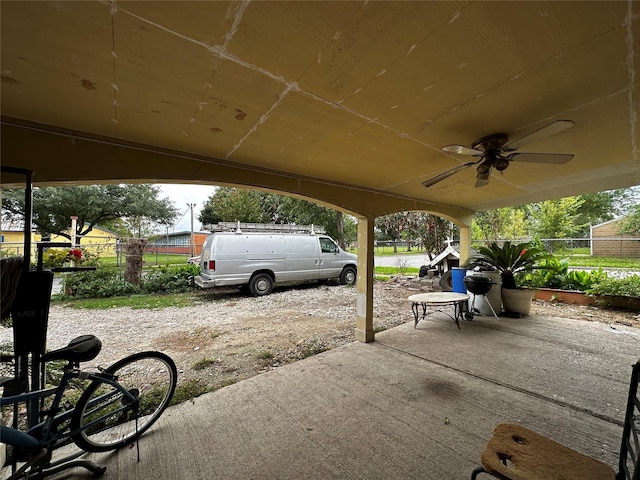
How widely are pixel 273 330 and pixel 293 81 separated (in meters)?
4.12

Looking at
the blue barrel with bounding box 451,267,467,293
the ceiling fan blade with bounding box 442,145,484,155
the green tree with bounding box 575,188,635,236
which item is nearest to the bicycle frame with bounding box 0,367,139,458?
the ceiling fan blade with bounding box 442,145,484,155

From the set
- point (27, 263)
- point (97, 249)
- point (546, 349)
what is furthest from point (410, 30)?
point (97, 249)

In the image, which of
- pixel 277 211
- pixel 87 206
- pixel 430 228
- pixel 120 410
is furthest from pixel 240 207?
pixel 120 410

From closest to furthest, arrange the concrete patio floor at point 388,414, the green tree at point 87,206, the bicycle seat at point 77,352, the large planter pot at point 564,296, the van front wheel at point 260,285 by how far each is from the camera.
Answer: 1. the bicycle seat at point 77,352
2. the concrete patio floor at point 388,414
3. the large planter pot at point 564,296
4. the van front wheel at point 260,285
5. the green tree at point 87,206

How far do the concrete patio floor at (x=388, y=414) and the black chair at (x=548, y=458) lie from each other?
1.82 feet

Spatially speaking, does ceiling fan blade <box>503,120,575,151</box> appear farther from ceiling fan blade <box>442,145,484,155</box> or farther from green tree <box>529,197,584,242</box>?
green tree <box>529,197,584,242</box>

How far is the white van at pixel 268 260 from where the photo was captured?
23.2 ft

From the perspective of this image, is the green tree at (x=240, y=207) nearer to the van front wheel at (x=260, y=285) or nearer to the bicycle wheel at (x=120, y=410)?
the van front wheel at (x=260, y=285)

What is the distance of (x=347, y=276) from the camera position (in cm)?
950

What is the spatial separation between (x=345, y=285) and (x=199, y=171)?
7.41m

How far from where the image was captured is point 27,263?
66.0 inches

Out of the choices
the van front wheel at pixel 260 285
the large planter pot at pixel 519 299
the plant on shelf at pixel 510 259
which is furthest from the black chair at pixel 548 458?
the van front wheel at pixel 260 285

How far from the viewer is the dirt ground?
342 centimetres

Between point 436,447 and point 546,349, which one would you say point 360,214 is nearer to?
point 436,447
